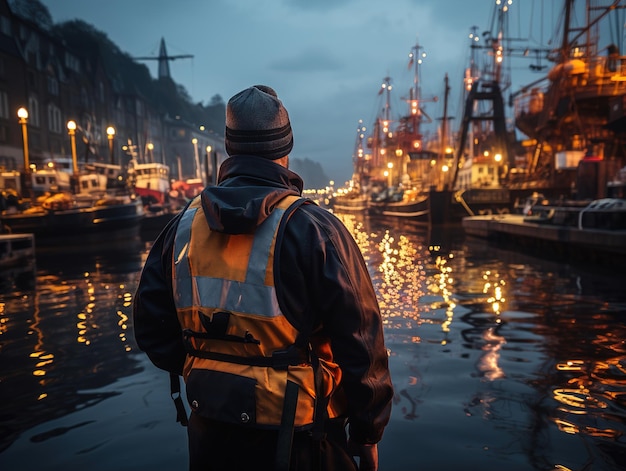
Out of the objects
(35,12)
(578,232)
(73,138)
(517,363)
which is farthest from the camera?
(35,12)

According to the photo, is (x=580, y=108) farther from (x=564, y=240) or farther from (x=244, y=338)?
(x=244, y=338)

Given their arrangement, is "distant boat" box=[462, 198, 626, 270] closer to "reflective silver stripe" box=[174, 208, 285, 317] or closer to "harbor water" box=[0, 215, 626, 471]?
"harbor water" box=[0, 215, 626, 471]

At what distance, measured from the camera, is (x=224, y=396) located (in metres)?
2.04

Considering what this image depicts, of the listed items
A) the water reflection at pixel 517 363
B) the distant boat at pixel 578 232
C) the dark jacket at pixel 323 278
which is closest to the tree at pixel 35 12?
the distant boat at pixel 578 232

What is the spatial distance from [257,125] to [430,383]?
4120mm

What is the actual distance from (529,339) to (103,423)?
5221 millimetres

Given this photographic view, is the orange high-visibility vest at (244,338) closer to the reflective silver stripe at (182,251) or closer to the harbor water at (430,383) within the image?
the reflective silver stripe at (182,251)

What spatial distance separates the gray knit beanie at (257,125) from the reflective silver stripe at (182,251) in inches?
13.0

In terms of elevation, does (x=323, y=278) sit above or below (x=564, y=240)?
above

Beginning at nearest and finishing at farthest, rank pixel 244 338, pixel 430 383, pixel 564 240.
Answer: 1. pixel 244 338
2. pixel 430 383
3. pixel 564 240

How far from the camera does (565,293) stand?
1098 centimetres

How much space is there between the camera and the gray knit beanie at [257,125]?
2.22 meters

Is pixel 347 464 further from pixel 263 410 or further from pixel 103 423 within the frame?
pixel 103 423

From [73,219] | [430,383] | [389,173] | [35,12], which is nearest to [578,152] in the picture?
[73,219]
